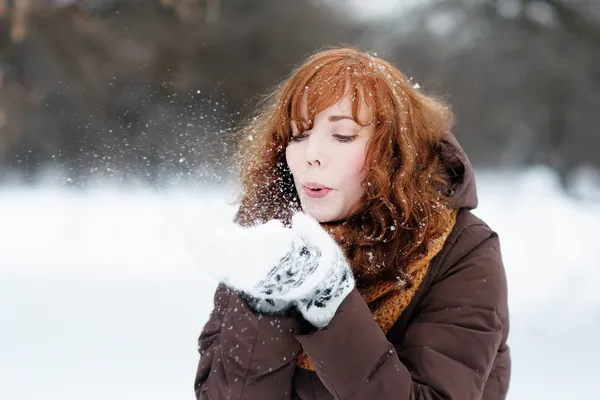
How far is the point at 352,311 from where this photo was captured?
118 cm

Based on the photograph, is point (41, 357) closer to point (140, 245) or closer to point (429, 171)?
point (140, 245)

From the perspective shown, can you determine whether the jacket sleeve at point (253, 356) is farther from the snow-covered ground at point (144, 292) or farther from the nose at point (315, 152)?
the snow-covered ground at point (144, 292)

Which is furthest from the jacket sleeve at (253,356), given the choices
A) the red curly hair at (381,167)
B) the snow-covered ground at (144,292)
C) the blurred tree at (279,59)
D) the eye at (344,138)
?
the blurred tree at (279,59)

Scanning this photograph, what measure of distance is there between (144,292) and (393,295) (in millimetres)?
3762

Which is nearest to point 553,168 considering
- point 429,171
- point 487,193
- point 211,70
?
point 487,193

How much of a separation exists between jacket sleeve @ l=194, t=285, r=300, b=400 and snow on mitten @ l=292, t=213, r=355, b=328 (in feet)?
0.21

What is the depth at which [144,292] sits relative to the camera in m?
4.84

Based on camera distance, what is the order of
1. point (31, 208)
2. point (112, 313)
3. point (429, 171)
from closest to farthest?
point (429, 171) → point (112, 313) → point (31, 208)

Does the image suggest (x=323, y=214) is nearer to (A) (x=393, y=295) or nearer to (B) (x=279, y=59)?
(A) (x=393, y=295)

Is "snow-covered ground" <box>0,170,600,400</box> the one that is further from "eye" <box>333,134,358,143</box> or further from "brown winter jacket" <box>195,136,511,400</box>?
"brown winter jacket" <box>195,136,511,400</box>

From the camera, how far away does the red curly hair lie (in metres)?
1.37

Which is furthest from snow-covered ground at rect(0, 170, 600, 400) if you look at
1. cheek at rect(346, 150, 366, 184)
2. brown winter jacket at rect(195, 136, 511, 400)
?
brown winter jacket at rect(195, 136, 511, 400)

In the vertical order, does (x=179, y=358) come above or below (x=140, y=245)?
below

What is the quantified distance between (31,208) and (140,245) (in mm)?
1052
